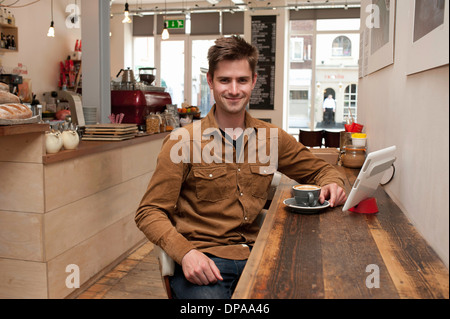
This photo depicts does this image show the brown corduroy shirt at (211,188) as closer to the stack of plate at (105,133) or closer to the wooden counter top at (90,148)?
the wooden counter top at (90,148)

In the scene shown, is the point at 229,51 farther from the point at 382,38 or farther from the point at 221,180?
the point at 382,38

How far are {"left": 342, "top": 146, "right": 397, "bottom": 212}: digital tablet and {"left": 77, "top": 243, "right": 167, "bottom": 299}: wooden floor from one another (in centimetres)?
181

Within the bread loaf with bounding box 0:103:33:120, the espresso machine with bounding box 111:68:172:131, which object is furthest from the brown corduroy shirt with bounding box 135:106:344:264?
the espresso machine with bounding box 111:68:172:131

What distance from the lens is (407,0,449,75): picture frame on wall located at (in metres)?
1.29

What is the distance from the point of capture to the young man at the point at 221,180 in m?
1.86

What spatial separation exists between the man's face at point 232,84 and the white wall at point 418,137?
69 cm

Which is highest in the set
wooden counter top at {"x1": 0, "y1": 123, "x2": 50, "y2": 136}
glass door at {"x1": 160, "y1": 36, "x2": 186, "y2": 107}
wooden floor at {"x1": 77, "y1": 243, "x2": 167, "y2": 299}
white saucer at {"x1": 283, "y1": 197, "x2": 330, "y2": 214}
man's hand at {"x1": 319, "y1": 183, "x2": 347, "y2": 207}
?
glass door at {"x1": 160, "y1": 36, "x2": 186, "y2": 107}

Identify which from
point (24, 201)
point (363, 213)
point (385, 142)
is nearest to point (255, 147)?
point (363, 213)

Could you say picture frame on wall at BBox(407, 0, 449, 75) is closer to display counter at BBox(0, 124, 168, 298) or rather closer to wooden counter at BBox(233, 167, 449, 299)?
wooden counter at BBox(233, 167, 449, 299)

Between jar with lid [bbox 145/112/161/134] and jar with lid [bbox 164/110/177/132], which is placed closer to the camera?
jar with lid [bbox 145/112/161/134]

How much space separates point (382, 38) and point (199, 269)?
75.2 inches

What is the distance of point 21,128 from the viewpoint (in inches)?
99.2

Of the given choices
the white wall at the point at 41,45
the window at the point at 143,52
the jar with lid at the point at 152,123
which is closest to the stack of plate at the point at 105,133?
the jar with lid at the point at 152,123
